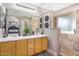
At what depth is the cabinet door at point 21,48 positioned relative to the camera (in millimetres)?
1757

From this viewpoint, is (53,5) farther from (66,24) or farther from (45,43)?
(45,43)

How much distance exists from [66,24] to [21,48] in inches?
34.6

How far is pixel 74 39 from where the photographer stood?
1602 millimetres

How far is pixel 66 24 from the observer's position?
1607mm

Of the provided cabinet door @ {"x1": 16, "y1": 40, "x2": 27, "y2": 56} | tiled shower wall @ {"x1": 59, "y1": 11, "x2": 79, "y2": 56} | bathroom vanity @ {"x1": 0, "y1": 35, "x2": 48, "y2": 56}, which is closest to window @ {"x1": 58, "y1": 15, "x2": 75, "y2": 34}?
tiled shower wall @ {"x1": 59, "y1": 11, "x2": 79, "y2": 56}

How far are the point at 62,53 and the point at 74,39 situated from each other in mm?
300

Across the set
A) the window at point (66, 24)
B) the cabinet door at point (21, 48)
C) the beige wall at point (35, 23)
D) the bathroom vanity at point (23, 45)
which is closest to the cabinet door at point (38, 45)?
the bathroom vanity at point (23, 45)

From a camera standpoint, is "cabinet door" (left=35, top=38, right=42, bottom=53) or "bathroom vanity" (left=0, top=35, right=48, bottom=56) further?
"cabinet door" (left=35, top=38, right=42, bottom=53)

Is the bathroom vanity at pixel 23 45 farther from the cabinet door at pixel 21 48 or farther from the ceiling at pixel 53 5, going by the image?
the ceiling at pixel 53 5

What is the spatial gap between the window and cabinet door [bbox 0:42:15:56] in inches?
33.3

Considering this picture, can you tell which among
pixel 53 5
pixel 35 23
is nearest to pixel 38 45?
pixel 35 23

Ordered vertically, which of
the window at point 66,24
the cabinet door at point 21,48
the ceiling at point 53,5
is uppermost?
the ceiling at point 53,5

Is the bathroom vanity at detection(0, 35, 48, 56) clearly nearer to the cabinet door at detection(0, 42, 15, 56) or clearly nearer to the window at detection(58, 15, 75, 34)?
the cabinet door at detection(0, 42, 15, 56)

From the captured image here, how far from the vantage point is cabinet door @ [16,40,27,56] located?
69.2 inches
